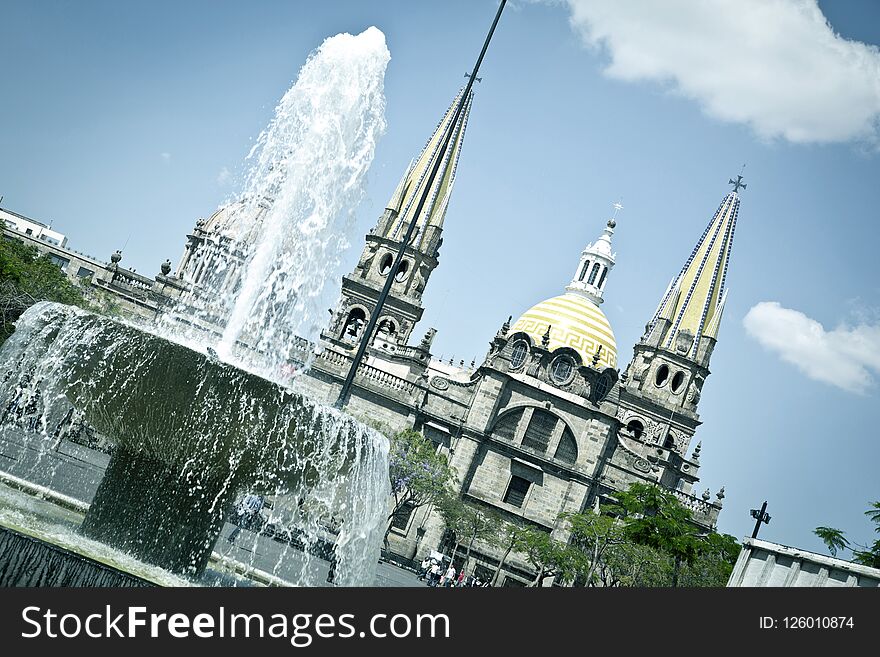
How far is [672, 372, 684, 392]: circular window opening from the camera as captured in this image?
48.2 m

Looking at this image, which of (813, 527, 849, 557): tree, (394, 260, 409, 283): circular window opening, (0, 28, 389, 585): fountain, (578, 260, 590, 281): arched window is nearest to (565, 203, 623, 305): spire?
(578, 260, 590, 281): arched window

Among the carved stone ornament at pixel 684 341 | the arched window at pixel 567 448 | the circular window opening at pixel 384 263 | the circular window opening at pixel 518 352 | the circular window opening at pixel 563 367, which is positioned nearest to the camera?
the arched window at pixel 567 448

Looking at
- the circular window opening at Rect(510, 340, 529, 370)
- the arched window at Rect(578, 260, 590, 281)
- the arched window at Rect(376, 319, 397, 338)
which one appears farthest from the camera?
the arched window at Rect(578, 260, 590, 281)

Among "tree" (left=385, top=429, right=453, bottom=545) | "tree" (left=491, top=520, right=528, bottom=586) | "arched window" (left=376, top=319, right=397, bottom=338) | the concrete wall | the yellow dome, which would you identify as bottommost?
"tree" (left=491, top=520, right=528, bottom=586)

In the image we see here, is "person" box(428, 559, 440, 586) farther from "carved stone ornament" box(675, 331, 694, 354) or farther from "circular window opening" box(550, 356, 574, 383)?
"carved stone ornament" box(675, 331, 694, 354)

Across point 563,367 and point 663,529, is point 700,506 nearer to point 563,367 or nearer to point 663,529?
point 563,367

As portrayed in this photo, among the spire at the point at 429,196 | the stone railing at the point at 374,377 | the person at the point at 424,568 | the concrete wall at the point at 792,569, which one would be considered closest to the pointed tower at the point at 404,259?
the spire at the point at 429,196

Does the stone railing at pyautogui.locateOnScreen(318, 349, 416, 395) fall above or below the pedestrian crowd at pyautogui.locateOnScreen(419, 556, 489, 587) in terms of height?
above

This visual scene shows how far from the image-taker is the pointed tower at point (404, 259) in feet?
148

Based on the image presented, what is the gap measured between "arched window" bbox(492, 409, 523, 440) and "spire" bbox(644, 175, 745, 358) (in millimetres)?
11741

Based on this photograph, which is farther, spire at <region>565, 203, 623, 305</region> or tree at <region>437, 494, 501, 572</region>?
spire at <region>565, 203, 623, 305</region>

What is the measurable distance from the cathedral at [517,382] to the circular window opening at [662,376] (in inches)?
2.1

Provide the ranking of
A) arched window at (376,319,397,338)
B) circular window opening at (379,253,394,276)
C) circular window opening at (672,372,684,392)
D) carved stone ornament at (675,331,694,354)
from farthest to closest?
carved stone ornament at (675,331,694,354), circular window opening at (672,372,684,392), circular window opening at (379,253,394,276), arched window at (376,319,397,338)

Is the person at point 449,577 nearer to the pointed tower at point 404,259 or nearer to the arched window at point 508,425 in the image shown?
the arched window at point 508,425
